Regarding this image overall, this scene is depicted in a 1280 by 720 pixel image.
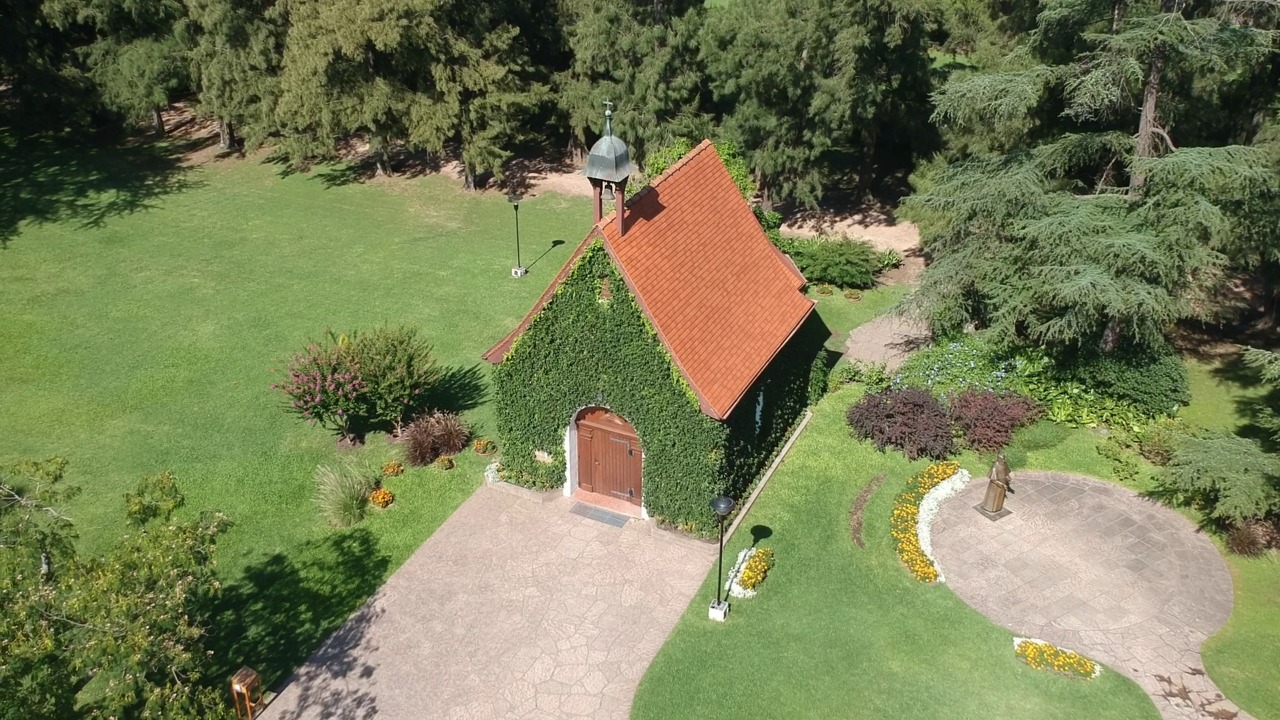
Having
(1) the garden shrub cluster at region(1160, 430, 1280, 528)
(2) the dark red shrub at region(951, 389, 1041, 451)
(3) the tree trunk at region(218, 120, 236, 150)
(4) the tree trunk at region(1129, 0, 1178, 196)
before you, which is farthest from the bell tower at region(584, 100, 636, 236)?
(3) the tree trunk at region(218, 120, 236, 150)

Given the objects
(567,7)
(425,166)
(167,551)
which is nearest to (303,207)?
(425,166)

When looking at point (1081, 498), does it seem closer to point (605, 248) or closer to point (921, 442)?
point (921, 442)

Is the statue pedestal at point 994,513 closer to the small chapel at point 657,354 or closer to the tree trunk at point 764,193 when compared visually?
the small chapel at point 657,354

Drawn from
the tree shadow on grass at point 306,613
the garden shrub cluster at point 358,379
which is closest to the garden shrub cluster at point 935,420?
the garden shrub cluster at point 358,379

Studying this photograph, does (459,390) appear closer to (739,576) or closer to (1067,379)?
(739,576)

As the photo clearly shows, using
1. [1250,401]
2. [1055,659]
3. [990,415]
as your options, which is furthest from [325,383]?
[1250,401]
